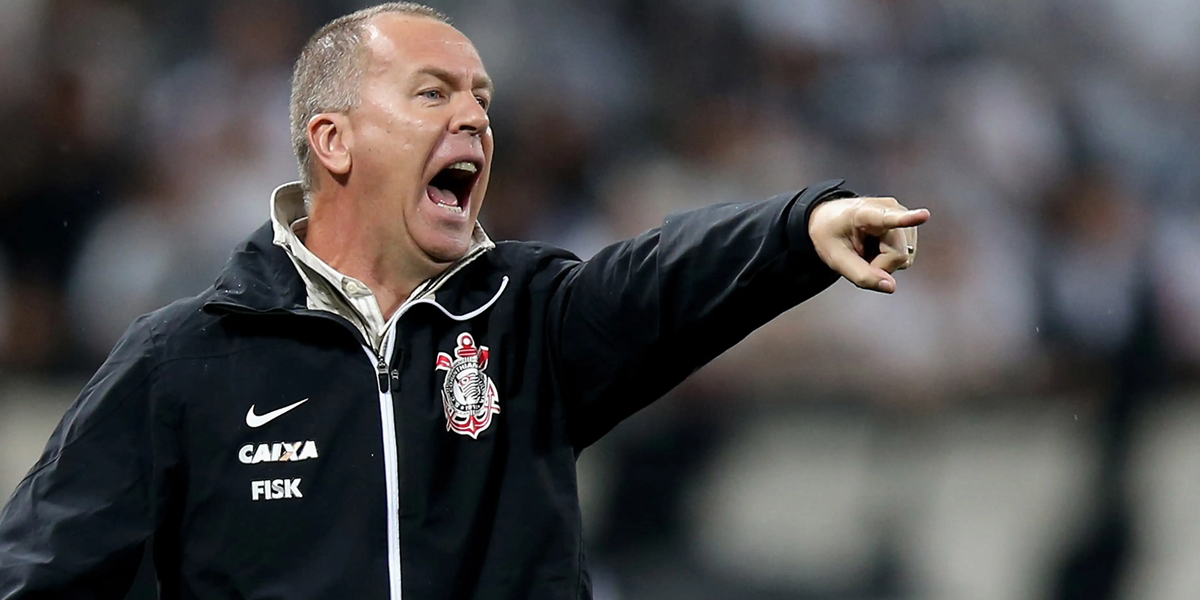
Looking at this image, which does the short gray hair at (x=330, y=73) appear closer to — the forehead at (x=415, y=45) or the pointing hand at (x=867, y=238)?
the forehead at (x=415, y=45)

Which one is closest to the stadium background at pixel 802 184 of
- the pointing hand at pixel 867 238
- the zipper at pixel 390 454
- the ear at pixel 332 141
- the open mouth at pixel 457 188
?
the open mouth at pixel 457 188

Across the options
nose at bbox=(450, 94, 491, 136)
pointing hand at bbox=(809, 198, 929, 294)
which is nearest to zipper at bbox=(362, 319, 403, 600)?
nose at bbox=(450, 94, 491, 136)

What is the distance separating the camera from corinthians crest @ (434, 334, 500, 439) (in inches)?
84.7

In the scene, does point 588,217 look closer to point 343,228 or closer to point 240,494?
point 343,228

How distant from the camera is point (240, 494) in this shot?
6.92ft

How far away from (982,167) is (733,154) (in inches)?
31.0

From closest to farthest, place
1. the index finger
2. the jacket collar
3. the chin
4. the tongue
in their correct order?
the index finger → the jacket collar → the chin → the tongue

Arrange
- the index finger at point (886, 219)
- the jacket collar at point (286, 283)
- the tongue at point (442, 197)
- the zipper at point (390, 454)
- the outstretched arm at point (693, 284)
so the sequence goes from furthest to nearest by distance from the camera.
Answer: the tongue at point (442, 197) < the jacket collar at point (286, 283) < the zipper at point (390, 454) < the outstretched arm at point (693, 284) < the index finger at point (886, 219)

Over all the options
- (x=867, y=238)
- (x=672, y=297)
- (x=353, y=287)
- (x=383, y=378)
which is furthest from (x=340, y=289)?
(x=867, y=238)

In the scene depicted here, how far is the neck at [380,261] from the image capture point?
2.34m

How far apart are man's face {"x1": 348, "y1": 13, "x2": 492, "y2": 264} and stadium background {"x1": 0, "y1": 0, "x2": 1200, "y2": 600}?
210cm

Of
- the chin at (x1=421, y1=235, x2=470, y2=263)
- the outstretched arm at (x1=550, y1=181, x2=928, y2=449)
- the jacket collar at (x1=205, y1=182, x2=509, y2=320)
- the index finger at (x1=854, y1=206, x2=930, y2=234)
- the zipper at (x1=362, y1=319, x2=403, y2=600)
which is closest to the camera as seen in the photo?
the index finger at (x1=854, y1=206, x2=930, y2=234)

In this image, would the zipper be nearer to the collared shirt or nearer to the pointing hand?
the collared shirt

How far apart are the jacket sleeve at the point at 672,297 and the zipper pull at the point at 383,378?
0.84ft
